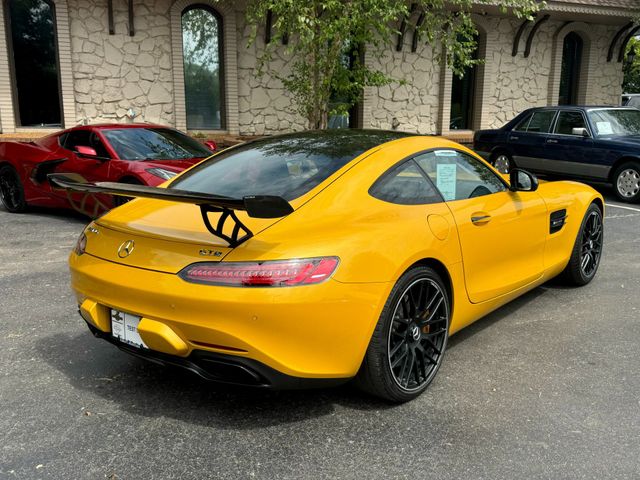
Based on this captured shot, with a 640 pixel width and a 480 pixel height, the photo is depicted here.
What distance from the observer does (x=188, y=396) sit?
3189 mm

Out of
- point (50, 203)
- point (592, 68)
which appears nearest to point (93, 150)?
point (50, 203)

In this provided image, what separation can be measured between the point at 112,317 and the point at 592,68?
59.4 ft

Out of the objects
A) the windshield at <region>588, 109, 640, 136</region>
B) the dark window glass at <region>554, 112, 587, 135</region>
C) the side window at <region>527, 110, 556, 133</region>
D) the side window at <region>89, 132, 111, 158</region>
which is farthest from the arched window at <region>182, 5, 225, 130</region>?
the windshield at <region>588, 109, 640, 136</region>

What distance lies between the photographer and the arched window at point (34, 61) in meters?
12.3

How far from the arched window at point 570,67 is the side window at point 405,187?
16270 mm

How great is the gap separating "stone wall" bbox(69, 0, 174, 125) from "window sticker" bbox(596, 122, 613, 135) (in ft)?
28.6

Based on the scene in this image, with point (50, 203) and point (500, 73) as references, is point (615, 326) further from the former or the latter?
point (500, 73)

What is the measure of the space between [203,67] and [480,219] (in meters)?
11.3

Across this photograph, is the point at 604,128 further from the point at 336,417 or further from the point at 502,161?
the point at 336,417

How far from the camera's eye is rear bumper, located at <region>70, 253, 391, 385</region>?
8.34ft

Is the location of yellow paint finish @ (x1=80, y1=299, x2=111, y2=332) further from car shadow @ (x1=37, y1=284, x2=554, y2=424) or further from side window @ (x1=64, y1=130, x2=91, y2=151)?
side window @ (x1=64, y1=130, x2=91, y2=151)

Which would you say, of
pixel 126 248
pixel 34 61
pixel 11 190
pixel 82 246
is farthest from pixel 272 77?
pixel 126 248

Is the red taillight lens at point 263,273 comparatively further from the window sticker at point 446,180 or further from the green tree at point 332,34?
the green tree at point 332,34

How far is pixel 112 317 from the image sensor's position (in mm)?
2957
